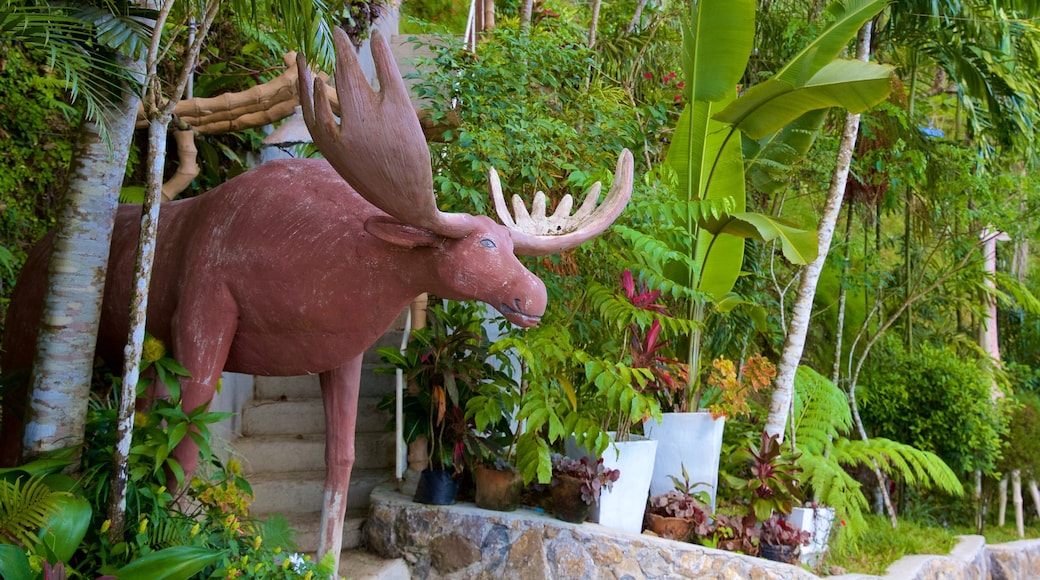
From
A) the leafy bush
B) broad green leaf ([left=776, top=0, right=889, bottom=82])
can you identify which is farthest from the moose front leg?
the leafy bush

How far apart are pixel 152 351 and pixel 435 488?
1.86 metres

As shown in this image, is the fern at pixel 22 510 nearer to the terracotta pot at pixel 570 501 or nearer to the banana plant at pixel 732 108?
the terracotta pot at pixel 570 501

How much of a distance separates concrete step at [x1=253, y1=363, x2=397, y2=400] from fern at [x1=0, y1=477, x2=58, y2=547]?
266 cm

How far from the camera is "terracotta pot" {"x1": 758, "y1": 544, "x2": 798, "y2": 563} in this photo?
4.42m

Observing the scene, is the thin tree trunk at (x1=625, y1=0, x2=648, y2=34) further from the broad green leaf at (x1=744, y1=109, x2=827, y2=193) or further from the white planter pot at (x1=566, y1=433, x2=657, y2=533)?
the white planter pot at (x1=566, y1=433, x2=657, y2=533)

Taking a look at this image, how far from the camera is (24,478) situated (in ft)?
7.59

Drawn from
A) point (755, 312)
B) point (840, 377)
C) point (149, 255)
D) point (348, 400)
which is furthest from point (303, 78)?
point (840, 377)

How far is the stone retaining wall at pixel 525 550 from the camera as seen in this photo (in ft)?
A: 12.7

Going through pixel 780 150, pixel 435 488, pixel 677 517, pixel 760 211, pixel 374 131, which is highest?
pixel 780 150

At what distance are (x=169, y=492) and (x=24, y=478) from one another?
42cm

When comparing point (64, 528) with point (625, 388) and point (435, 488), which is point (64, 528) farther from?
point (625, 388)

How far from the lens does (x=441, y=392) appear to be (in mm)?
4043

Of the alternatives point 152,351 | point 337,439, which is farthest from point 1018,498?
point 152,351

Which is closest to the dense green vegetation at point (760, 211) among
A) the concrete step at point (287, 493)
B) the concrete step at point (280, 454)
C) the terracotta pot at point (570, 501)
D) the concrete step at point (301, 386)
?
the terracotta pot at point (570, 501)
